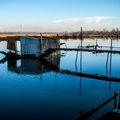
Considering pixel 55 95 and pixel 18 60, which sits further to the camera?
pixel 18 60

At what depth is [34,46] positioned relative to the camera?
1832 inches

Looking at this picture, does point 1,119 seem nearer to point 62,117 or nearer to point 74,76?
point 62,117

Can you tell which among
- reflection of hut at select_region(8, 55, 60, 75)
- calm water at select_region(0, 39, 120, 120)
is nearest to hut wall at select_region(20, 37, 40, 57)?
reflection of hut at select_region(8, 55, 60, 75)

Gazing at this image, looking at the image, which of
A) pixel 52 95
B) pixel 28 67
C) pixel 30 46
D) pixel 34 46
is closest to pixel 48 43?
pixel 34 46

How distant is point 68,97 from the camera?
21.4 metres

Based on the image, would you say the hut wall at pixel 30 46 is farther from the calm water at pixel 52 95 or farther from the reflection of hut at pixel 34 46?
the calm water at pixel 52 95

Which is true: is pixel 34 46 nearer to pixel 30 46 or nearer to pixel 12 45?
pixel 30 46

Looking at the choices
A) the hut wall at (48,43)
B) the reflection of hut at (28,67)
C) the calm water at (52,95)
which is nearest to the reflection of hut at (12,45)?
the reflection of hut at (28,67)

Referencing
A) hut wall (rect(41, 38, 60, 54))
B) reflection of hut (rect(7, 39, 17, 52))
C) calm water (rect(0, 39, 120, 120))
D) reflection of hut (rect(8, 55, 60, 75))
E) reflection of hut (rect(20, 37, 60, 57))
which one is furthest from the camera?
reflection of hut (rect(7, 39, 17, 52))

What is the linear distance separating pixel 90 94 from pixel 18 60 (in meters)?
25.7

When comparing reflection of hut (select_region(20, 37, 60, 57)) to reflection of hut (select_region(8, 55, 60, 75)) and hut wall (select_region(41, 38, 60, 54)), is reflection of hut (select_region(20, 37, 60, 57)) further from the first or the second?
reflection of hut (select_region(8, 55, 60, 75))

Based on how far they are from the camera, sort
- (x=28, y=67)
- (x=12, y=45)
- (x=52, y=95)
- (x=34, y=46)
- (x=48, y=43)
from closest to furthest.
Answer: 1. (x=52, y=95)
2. (x=28, y=67)
3. (x=34, y=46)
4. (x=48, y=43)
5. (x=12, y=45)

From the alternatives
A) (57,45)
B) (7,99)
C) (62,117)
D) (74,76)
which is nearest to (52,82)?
(74,76)

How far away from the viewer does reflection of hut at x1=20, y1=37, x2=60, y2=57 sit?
46.3m
